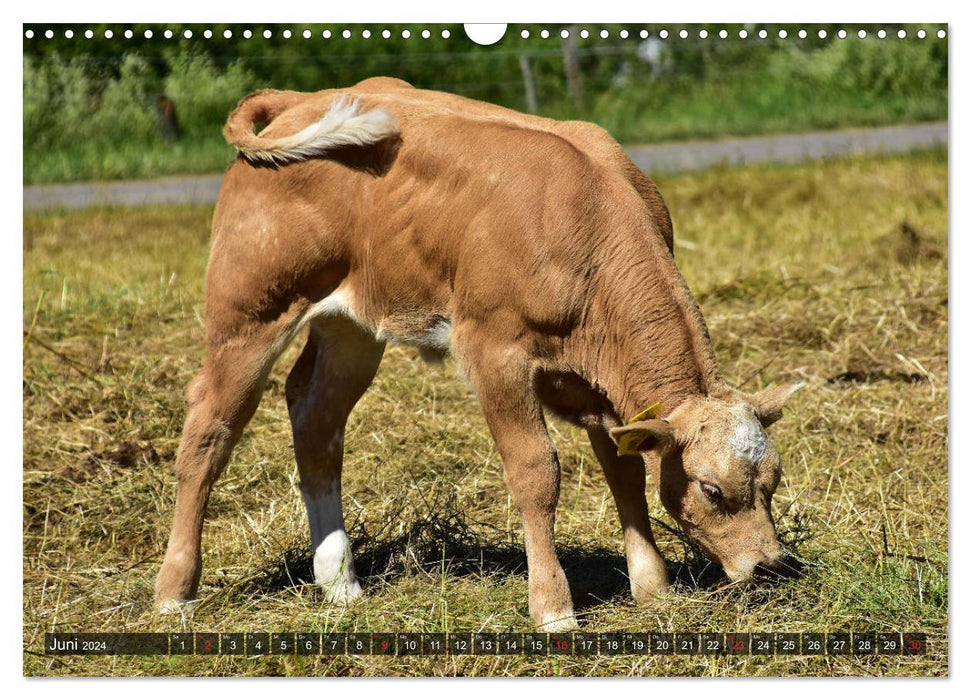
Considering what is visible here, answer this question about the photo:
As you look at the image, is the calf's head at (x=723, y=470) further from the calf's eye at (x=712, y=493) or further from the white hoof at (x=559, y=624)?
the white hoof at (x=559, y=624)

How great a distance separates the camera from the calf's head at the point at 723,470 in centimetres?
471

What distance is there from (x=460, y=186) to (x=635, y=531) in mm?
1592

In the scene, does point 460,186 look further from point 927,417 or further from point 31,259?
point 927,417

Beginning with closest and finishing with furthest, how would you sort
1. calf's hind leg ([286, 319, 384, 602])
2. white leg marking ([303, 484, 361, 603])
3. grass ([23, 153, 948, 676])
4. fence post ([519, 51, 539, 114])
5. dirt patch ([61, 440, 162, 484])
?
1. grass ([23, 153, 948, 676])
2. white leg marking ([303, 484, 361, 603])
3. calf's hind leg ([286, 319, 384, 602])
4. dirt patch ([61, 440, 162, 484])
5. fence post ([519, 51, 539, 114])

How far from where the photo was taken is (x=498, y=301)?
4840mm

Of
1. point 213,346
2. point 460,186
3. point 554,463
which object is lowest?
point 554,463

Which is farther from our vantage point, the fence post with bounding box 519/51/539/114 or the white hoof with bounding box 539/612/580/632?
the fence post with bounding box 519/51/539/114

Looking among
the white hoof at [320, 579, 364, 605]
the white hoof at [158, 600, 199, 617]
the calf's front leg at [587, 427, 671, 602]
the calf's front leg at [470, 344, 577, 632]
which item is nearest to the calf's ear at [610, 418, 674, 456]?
the calf's front leg at [470, 344, 577, 632]

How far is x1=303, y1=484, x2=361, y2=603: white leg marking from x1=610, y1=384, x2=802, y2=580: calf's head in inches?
58.9

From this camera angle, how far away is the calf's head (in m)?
4.71

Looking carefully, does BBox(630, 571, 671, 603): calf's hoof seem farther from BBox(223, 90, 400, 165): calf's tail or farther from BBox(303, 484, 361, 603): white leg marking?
BBox(223, 90, 400, 165): calf's tail

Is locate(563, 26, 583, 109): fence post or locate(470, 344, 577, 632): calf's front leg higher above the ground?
locate(563, 26, 583, 109): fence post

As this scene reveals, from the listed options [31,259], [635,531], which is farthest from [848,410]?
[31,259]

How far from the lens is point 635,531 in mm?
5391
